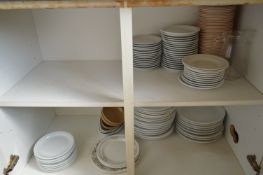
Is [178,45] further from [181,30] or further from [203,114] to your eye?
[203,114]

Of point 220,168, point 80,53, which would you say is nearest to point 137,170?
point 220,168

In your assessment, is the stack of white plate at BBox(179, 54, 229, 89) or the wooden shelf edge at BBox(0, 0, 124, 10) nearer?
the wooden shelf edge at BBox(0, 0, 124, 10)

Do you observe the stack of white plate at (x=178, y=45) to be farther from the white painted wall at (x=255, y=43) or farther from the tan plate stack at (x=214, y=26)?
the white painted wall at (x=255, y=43)

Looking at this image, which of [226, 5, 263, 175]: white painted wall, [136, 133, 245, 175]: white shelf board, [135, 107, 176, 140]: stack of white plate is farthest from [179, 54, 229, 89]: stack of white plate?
[136, 133, 245, 175]: white shelf board

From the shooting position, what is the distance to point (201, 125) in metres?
1.04

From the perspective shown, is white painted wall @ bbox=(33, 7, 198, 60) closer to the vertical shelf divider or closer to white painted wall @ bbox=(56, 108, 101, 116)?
white painted wall @ bbox=(56, 108, 101, 116)

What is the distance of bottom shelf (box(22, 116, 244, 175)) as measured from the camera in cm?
95

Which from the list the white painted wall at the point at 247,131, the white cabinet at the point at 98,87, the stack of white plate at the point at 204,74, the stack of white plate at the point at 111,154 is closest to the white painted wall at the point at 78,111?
the white cabinet at the point at 98,87

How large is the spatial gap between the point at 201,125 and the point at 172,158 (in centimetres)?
21

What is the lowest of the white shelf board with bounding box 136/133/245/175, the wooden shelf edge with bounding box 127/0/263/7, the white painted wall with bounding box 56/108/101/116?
the white shelf board with bounding box 136/133/245/175

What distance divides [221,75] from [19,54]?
83 cm

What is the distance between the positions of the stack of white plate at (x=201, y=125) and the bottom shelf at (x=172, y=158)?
35 mm

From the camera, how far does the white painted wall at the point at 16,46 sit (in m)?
0.83

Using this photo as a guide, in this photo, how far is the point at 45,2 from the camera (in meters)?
0.56
